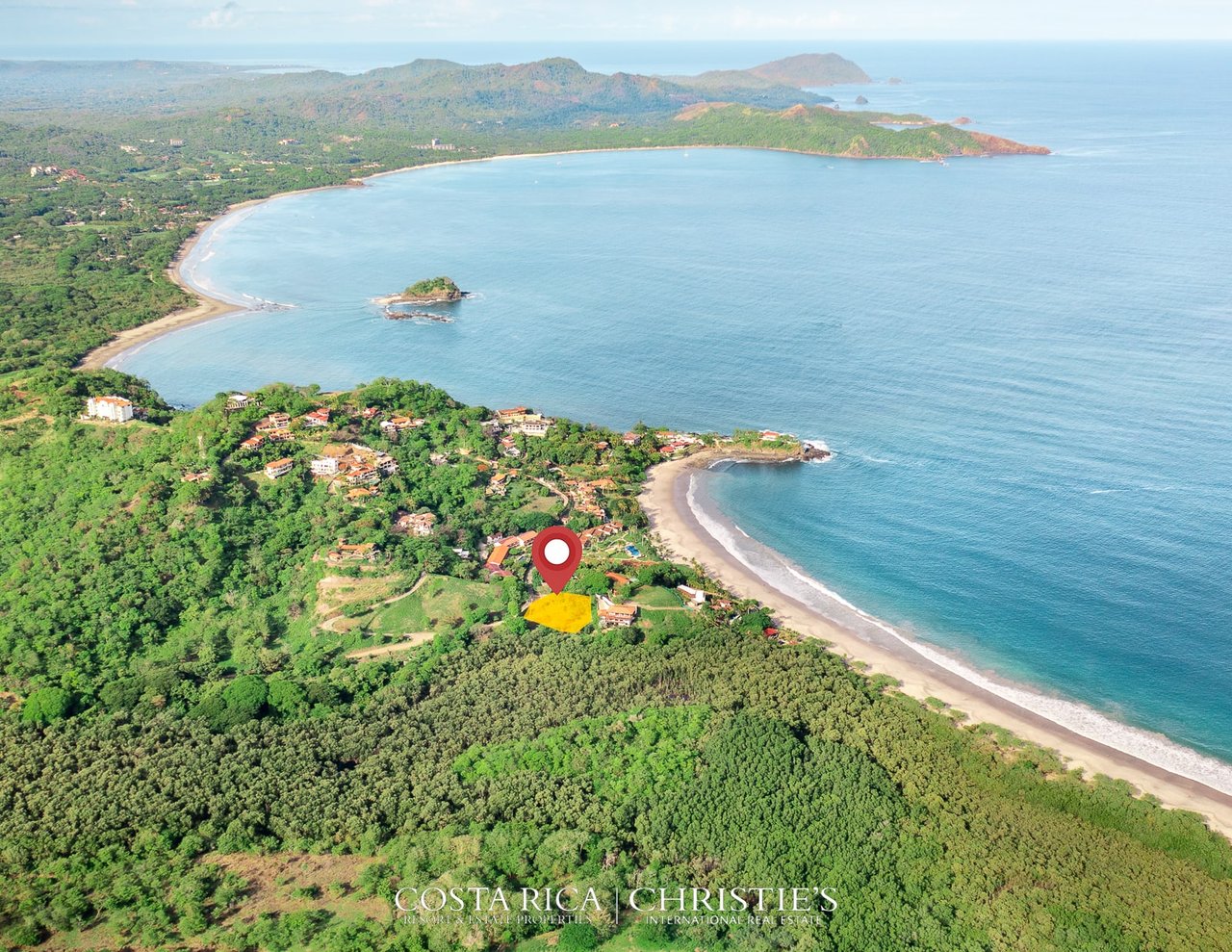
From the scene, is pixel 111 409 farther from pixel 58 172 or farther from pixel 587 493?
pixel 58 172

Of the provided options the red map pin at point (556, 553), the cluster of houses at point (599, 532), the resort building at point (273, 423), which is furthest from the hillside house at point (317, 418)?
the red map pin at point (556, 553)

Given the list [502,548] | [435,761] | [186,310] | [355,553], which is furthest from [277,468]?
[186,310]

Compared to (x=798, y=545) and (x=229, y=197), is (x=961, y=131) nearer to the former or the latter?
(x=229, y=197)

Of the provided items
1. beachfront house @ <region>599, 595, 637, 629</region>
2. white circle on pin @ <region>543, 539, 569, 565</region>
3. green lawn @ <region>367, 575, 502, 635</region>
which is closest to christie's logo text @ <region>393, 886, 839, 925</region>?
white circle on pin @ <region>543, 539, 569, 565</region>

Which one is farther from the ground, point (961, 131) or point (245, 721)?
point (961, 131)

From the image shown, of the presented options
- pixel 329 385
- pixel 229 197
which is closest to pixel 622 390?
pixel 329 385
